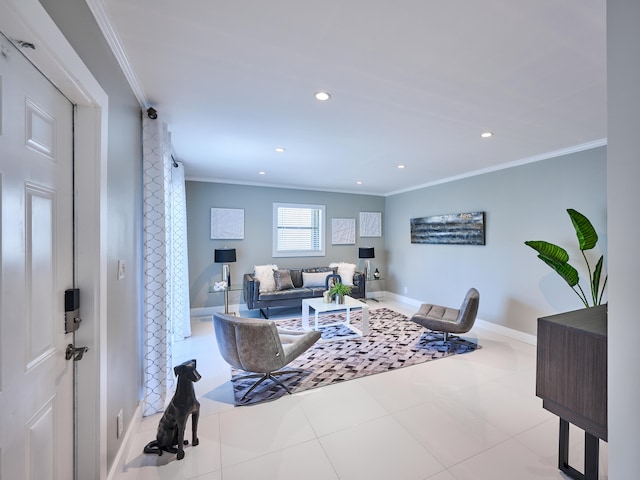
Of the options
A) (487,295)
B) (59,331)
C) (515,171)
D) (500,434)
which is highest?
(515,171)

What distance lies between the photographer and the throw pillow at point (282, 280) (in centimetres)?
539

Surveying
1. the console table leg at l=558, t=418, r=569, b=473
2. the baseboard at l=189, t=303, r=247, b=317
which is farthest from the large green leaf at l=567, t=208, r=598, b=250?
the baseboard at l=189, t=303, r=247, b=317

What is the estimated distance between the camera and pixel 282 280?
5418 mm

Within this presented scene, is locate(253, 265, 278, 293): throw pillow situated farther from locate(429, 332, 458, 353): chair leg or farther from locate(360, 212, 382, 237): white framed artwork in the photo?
locate(429, 332, 458, 353): chair leg

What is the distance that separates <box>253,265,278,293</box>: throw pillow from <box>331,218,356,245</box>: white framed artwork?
70.0 inches

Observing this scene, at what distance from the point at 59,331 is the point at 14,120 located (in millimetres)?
889

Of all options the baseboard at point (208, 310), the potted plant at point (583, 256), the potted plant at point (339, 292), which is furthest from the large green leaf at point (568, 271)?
the baseboard at point (208, 310)

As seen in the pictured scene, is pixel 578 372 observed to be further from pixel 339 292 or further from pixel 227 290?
pixel 227 290

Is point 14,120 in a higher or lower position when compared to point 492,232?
higher

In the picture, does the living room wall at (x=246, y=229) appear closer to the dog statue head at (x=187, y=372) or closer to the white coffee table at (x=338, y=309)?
the white coffee table at (x=338, y=309)

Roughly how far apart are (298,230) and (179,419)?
15.2 feet

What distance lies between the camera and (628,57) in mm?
911

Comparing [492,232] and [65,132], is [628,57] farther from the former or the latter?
[492,232]

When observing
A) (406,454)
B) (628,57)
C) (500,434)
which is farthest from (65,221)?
(500,434)
